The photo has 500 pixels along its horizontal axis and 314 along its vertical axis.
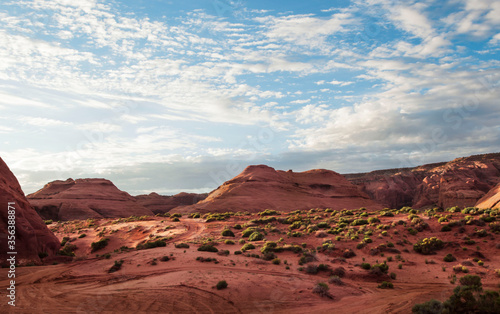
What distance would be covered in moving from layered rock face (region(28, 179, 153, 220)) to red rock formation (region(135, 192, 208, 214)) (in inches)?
582

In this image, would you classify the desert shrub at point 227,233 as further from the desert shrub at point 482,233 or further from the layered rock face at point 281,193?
the layered rock face at point 281,193

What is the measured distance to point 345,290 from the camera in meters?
15.9

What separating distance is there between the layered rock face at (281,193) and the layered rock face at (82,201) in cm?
1485

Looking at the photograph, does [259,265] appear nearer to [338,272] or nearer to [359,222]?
[338,272]

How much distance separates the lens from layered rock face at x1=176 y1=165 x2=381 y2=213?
5759 centimetres

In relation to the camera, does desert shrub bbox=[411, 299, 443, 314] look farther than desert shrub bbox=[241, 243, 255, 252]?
No

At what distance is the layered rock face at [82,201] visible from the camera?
193 ft

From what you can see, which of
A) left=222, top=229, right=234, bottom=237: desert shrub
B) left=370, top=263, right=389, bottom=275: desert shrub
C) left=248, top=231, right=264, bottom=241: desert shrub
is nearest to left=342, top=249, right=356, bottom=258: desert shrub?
left=370, top=263, right=389, bottom=275: desert shrub

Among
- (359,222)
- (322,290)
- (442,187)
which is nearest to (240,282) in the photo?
(322,290)

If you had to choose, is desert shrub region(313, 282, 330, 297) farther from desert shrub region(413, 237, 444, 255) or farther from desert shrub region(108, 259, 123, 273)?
desert shrub region(108, 259, 123, 273)

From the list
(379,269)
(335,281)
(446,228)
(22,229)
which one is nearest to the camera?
(335,281)

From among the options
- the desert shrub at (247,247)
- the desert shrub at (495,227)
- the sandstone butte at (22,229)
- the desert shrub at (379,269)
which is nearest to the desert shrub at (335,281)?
the desert shrub at (379,269)

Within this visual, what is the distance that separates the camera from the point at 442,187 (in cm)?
6838

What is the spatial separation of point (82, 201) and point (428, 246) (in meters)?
62.3
